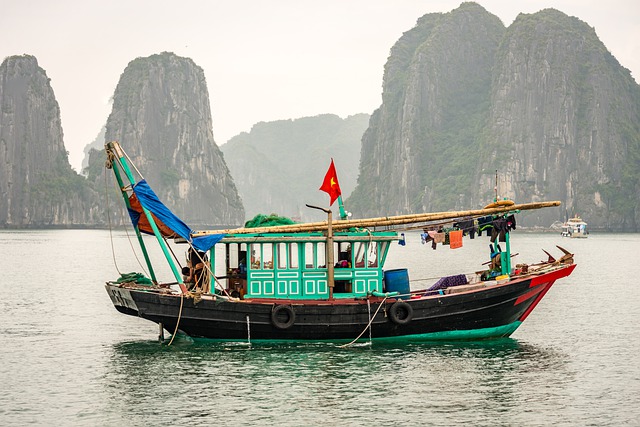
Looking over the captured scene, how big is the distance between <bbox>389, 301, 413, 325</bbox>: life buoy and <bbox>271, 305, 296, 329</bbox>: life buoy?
2.91 metres

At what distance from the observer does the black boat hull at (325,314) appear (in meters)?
25.3

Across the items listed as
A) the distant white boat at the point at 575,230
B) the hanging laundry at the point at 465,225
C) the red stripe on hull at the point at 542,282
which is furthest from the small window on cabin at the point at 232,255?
the distant white boat at the point at 575,230

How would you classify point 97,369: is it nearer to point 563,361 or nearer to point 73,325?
point 73,325

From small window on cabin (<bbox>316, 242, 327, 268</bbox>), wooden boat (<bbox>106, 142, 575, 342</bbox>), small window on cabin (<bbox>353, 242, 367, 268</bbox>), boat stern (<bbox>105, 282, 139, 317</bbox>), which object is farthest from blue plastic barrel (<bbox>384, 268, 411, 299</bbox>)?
boat stern (<bbox>105, 282, 139, 317</bbox>)

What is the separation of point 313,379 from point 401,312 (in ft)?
14.2

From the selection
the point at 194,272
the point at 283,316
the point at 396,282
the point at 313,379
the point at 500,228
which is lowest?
the point at 313,379

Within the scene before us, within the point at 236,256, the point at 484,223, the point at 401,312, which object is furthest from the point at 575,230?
the point at 236,256

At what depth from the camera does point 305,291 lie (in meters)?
26.0

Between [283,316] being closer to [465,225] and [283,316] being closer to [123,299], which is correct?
[123,299]

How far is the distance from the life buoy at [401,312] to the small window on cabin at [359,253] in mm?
1582

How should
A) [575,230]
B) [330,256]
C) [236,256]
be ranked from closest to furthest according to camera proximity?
[330,256] < [236,256] < [575,230]

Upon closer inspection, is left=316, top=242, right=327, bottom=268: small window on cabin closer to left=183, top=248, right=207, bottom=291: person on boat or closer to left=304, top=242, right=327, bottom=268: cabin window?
left=304, top=242, right=327, bottom=268: cabin window

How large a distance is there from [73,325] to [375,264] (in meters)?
14.7

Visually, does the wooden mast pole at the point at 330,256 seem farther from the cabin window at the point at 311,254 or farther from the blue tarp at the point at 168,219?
the blue tarp at the point at 168,219
